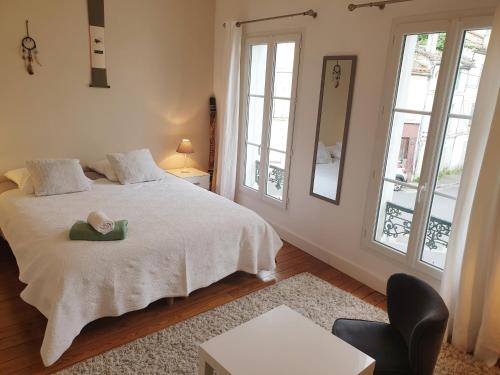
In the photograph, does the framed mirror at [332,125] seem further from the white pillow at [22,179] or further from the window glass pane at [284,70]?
the white pillow at [22,179]

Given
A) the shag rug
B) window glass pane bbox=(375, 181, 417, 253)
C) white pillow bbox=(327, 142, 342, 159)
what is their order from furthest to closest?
white pillow bbox=(327, 142, 342, 159), window glass pane bbox=(375, 181, 417, 253), the shag rug

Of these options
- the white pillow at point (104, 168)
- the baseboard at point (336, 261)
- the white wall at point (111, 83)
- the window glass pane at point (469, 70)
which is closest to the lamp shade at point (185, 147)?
the white wall at point (111, 83)

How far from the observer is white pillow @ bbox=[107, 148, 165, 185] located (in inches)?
143

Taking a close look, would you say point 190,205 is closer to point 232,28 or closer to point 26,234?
point 26,234

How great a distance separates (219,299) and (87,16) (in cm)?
296

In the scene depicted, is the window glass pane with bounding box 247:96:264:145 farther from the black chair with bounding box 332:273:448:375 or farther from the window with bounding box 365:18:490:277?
the black chair with bounding box 332:273:448:375

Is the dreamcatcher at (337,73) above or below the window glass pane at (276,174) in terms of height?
above

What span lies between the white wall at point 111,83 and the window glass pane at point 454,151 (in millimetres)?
2937

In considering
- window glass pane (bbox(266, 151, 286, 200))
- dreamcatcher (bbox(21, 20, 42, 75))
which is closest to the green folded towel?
dreamcatcher (bbox(21, 20, 42, 75))

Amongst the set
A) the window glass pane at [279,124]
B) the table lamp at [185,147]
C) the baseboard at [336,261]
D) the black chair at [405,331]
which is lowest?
the baseboard at [336,261]

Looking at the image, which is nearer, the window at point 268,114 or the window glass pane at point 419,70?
the window glass pane at point 419,70

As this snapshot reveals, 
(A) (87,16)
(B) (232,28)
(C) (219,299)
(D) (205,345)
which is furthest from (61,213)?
(B) (232,28)

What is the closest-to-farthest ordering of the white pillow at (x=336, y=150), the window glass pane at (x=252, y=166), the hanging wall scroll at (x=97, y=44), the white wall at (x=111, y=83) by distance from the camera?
the white pillow at (x=336, y=150) < the white wall at (x=111, y=83) < the hanging wall scroll at (x=97, y=44) < the window glass pane at (x=252, y=166)

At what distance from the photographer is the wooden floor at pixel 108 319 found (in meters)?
2.14
